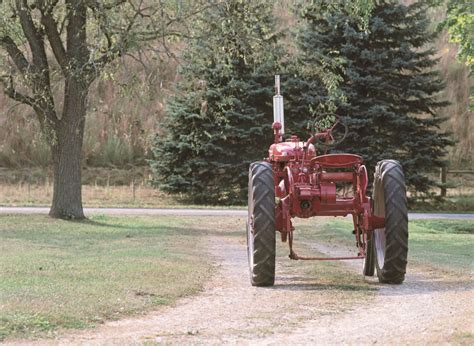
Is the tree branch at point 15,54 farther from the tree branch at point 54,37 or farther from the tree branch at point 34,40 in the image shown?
the tree branch at point 54,37

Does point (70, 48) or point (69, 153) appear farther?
point (69, 153)

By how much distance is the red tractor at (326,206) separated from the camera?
11.2m

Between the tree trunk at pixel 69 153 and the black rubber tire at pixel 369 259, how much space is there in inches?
549

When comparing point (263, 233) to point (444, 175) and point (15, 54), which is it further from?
point (444, 175)

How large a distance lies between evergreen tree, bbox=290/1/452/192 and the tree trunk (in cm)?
1231

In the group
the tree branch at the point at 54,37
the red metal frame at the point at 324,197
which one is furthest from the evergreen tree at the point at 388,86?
the red metal frame at the point at 324,197

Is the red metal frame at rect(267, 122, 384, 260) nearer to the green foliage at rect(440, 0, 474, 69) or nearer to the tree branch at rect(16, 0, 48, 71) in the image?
the tree branch at rect(16, 0, 48, 71)

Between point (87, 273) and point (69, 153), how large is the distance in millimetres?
13128

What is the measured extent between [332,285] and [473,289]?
1738mm

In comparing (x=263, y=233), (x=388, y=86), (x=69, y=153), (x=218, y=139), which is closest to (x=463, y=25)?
(x=388, y=86)

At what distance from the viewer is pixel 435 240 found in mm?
20938

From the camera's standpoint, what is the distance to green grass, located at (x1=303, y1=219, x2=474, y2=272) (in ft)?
49.7

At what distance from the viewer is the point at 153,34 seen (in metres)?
23.5

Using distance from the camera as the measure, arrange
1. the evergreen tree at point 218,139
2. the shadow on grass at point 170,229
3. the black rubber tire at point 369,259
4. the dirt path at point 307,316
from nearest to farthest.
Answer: the dirt path at point 307,316
the black rubber tire at point 369,259
the shadow on grass at point 170,229
the evergreen tree at point 218,139
